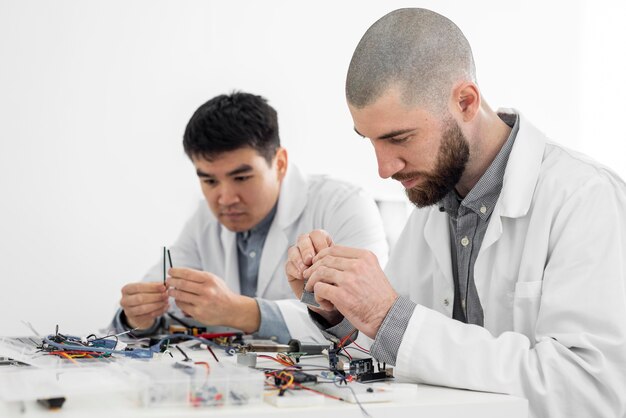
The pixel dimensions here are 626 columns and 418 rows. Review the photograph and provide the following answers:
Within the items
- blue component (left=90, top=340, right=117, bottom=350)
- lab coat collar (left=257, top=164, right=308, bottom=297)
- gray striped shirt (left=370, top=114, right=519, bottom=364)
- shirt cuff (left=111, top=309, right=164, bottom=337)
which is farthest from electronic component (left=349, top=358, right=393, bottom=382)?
lab coat collar (left=257, top=164, right=308, bottom=297)

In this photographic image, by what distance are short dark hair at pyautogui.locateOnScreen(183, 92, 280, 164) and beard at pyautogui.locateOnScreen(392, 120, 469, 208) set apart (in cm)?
89

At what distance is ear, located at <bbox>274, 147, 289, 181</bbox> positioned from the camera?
2.52m

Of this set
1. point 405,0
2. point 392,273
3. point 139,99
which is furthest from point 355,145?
point 392,273

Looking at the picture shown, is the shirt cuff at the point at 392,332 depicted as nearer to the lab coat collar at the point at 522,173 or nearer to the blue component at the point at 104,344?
the lab coat collar at the point at 522,173

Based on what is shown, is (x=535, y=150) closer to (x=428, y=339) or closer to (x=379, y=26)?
(x=379, y=26)

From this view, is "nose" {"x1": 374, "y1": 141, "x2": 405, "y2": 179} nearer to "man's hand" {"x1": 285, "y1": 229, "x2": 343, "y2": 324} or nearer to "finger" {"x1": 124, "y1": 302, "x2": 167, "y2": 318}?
"man's hand" {"x1": 285, "y1": 229, "x2": 343, "y2": 324}

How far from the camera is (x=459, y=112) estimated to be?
153cm

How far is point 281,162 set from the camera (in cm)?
255

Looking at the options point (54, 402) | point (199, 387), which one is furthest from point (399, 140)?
point (54, 402)

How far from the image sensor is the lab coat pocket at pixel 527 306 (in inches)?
54.6

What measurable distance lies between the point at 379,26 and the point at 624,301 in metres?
0.71

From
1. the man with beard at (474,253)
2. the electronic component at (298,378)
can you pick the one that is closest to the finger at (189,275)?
the man with beard at (474,253)

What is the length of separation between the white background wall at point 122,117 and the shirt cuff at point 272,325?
1375 millimetres

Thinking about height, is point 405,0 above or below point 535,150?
above
